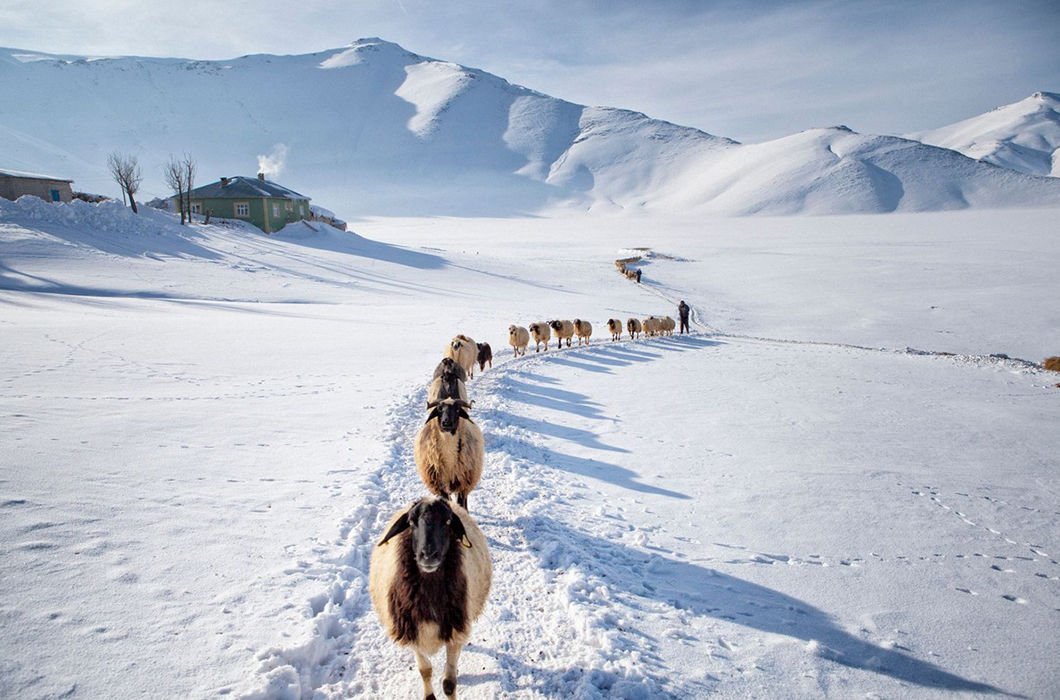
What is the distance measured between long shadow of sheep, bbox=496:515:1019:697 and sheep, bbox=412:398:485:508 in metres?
0.88

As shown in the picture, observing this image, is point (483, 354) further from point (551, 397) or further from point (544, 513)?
point (544, 513)

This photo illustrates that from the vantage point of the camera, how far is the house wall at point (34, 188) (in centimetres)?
3272

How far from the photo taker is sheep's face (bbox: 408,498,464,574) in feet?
11.2

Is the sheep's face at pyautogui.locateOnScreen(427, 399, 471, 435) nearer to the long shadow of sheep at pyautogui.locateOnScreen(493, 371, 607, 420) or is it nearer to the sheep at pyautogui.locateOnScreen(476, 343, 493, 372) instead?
the long shadow of sheep at pyautogui.locateOnScreen(493, 371, 607, 420)

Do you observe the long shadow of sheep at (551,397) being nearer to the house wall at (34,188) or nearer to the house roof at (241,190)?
the house wall at (34,188)

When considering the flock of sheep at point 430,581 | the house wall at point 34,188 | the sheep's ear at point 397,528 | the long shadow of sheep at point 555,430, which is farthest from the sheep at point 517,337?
the house wall at point 34,188

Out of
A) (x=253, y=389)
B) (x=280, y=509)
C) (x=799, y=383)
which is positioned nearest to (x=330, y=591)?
(x=280, y=509)

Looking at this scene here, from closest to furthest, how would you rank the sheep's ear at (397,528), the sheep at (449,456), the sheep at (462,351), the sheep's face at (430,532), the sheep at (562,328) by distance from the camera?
the sheep's face at (430,532) → the sheep's ear at (397,528) → the sheep at (449,456) → the sheep at (462,351) → the sheep at (562,328)

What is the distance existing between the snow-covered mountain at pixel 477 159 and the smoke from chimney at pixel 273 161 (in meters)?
0.51

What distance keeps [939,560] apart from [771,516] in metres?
1.78

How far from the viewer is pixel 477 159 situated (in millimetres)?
174875

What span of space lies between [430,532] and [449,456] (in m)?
2.76

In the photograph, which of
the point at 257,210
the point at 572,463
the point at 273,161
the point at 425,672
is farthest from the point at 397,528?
the point at 273,161

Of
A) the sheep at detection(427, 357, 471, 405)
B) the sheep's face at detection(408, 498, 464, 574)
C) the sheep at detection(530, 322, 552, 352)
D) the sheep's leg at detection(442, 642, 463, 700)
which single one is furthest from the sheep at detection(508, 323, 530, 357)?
the sheep's leg at detection(442, 642, 463, 700)
